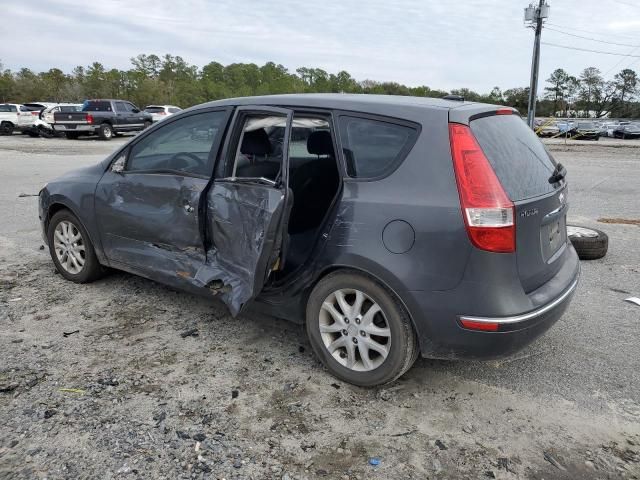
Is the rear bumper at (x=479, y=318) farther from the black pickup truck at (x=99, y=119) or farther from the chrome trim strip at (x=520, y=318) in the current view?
the black pickup truck at (x=99, y=119)

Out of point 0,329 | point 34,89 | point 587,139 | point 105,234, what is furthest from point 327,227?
point 34,89

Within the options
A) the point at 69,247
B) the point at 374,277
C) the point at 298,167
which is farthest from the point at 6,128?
the point at 374,277

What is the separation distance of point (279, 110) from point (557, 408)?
8.08 feet

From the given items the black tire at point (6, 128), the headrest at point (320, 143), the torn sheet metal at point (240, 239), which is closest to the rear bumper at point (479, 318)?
the torn sheet metal at point (240, 239)

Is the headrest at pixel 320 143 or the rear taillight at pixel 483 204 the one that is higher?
the headrest at pixel 320 143

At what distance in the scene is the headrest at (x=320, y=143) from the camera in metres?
3.46

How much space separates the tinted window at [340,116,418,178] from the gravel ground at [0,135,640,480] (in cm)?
132

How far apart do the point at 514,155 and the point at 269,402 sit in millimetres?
2004

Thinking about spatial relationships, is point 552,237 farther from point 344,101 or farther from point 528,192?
point 344,101

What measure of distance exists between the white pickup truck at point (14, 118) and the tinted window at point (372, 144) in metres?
30.0

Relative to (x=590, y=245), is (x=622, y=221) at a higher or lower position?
lower

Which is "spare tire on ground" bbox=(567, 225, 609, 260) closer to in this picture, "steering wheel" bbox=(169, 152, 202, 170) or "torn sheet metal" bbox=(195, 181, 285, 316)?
"torn sheet metal" bbox=(195, 181, 285, 316)

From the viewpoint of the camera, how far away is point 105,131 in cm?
2464

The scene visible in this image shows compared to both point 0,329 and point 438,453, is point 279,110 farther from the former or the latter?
point 0,329
